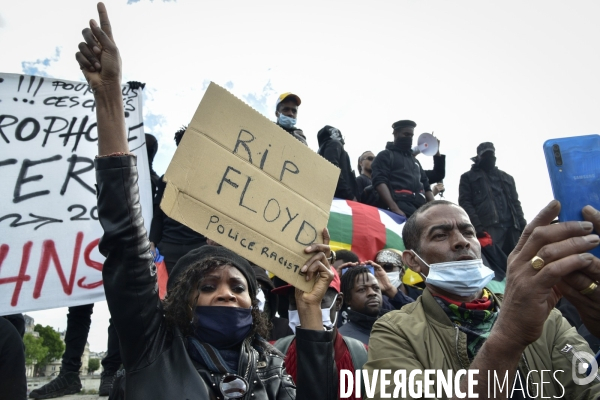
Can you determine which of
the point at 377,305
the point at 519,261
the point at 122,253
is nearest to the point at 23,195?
the point at 122,253

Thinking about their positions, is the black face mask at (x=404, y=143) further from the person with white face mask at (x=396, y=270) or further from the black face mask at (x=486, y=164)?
the person with white face mask at (x=396, y=270)

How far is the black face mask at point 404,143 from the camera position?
24.5ft

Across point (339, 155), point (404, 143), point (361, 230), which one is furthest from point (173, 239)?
point (404, 143)

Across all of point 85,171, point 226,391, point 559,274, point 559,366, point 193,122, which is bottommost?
point 226,391

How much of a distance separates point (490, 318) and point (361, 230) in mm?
4286

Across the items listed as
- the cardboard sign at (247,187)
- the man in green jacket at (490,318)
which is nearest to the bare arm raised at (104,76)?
Answer: the cardboard sign at (247,187)

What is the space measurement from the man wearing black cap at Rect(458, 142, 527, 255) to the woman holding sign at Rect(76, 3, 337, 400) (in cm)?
524

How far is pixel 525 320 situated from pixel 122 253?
149cm

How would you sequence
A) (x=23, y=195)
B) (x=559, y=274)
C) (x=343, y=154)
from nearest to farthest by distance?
(x=559, y=274) < (x=23, y=195) < (x=343, y=154)

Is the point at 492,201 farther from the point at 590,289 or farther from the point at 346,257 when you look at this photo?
the point at 590,289

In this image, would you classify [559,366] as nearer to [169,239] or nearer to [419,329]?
[419,329]

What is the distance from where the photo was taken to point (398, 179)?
23.7ft

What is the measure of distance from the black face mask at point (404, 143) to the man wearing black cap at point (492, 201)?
3.54 ft

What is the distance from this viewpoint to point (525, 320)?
1.52 m
